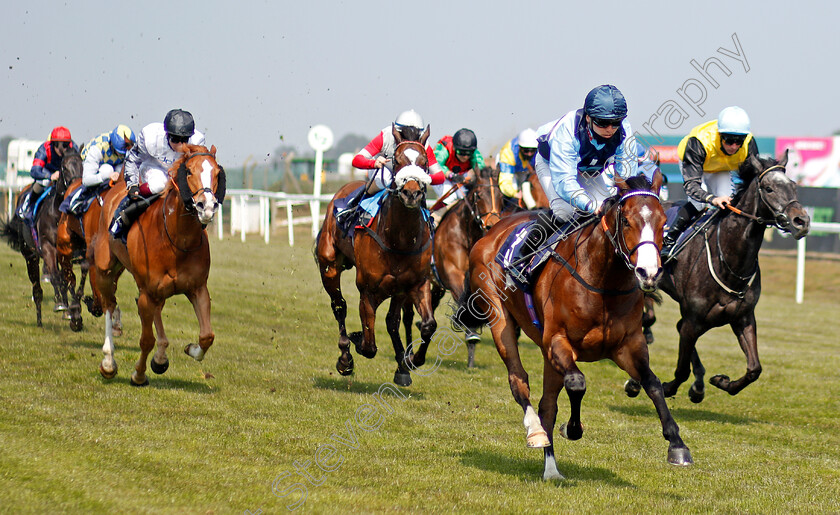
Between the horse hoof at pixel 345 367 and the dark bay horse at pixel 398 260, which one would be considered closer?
the dark bay horse at pixel 398 260

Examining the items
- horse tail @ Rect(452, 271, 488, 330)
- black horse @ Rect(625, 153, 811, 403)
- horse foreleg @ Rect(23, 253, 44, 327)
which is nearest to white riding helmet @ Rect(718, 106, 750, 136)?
black horse @ Rect(625, 153, 811, 403)

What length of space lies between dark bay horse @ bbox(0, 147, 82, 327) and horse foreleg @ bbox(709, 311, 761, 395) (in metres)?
7.50

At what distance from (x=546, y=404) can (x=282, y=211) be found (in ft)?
101

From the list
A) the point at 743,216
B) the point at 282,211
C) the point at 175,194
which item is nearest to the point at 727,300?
the point at 743,216

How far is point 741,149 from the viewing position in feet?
27.0

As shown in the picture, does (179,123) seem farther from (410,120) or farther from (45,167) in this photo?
(45,167)

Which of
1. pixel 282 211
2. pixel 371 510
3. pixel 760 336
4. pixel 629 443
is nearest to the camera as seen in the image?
pixel 371 510

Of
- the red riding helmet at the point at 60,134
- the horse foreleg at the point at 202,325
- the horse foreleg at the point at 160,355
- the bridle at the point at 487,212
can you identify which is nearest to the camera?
the horse foreleg at the point at 202,325

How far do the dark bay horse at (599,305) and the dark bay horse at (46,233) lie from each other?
287 inches

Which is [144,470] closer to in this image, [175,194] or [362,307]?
[175,194]

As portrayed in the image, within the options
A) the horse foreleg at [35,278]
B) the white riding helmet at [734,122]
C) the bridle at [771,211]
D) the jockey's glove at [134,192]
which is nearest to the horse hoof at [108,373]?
the jockey's glove at [134,192]

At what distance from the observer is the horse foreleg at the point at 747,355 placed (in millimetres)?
7602

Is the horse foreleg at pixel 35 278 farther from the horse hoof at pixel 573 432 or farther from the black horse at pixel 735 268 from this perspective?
the horse hoof at pixel 573 432

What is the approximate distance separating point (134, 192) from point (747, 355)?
539 cm
